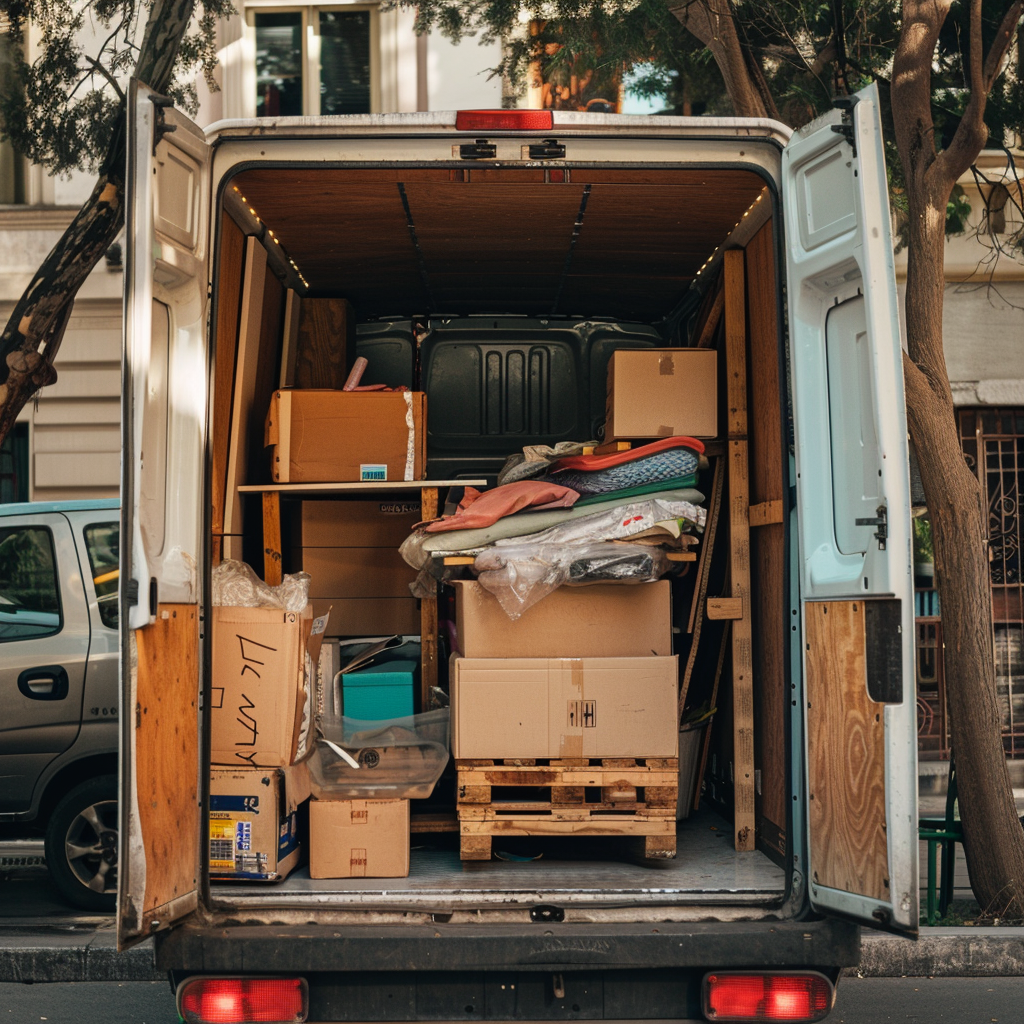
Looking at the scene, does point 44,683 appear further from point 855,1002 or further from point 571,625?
point 855,1002

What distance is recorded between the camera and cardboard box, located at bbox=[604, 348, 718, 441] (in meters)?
4.47

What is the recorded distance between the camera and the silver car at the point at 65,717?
18.5 ft

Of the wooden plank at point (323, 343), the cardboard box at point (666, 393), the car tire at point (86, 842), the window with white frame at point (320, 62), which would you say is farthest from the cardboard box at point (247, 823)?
the window with white frame at point (320, 62)

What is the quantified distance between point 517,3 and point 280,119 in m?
4.57

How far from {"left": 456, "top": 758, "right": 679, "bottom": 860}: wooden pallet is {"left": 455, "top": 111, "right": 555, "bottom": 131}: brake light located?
6.13 ft

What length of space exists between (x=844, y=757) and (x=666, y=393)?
1.87 m

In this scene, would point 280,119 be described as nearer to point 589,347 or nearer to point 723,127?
point 723,127

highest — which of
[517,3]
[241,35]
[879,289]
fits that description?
[241,35]

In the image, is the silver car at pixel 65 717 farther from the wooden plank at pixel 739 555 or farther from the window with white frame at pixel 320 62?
the window with white frame at pixel 320 62

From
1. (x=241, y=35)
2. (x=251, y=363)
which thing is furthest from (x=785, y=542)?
(x=241, y=35)

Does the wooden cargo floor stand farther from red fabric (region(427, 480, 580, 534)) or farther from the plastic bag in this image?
red fabric (region(427, 480, 580, 534))

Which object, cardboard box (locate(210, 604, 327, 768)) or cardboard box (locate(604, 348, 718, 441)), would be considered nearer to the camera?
cardboard box (locate(210, 604, 327, 768))

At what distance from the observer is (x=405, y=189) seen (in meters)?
4.00

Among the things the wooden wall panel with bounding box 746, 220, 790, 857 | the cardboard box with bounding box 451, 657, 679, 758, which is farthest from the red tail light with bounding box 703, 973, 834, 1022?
the cardboard box with bounding box 451, 657, 679, 758
